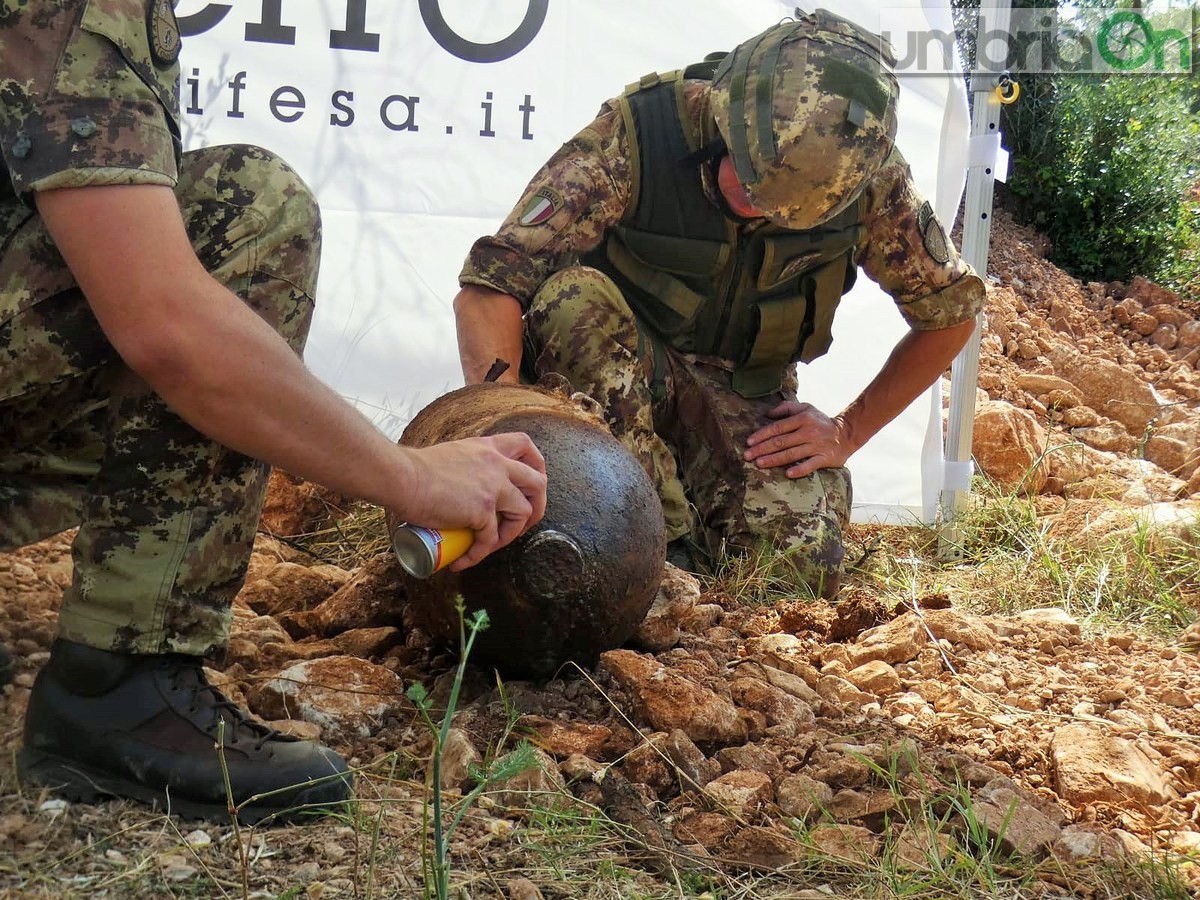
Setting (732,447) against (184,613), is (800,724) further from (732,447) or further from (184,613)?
(732,447)

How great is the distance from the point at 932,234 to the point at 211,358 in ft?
8.77

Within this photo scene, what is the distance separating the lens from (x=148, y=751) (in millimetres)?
1684

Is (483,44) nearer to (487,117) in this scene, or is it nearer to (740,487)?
(487,117)

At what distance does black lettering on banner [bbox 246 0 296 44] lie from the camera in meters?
3.75

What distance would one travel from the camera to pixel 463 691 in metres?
2.29

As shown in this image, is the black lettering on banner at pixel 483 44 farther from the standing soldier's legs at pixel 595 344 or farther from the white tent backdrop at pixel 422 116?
the standing soldier's legs at pixel 595 344

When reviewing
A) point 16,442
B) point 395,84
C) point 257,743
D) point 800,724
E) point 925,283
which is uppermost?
point 395,84

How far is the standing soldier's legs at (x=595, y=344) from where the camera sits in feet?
10.6

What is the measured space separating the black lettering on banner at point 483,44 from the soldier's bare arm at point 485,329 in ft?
3.56

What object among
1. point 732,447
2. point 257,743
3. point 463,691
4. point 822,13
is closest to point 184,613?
point 257,743

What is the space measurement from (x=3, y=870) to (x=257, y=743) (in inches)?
14.4

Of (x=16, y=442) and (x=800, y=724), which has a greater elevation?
(x=16, y=442)

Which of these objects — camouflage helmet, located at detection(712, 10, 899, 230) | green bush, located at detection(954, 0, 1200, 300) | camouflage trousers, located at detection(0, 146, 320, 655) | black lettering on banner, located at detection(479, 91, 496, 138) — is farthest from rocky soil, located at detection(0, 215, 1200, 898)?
green bush, located at detection(954, 0, 1200, 300)

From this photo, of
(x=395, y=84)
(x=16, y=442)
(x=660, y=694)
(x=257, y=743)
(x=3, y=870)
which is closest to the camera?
(x=3, y=870)
